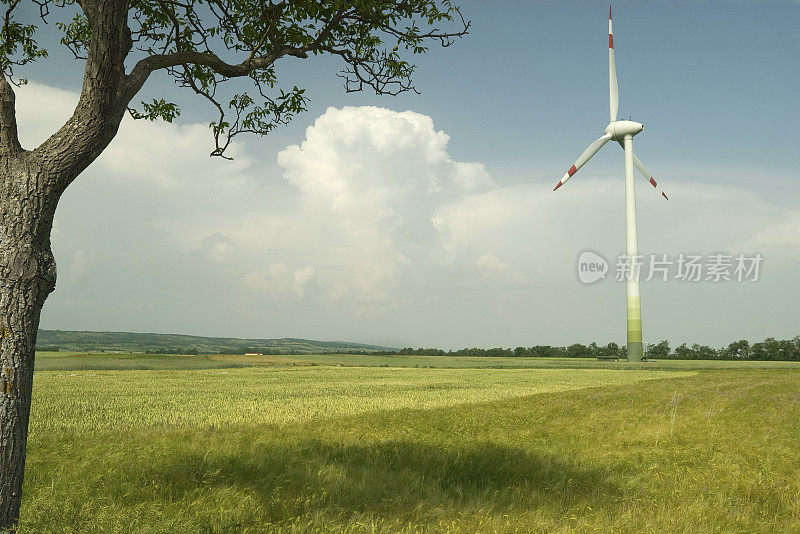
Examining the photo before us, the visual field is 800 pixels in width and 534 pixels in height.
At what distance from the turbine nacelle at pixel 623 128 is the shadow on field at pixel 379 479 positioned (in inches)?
3212

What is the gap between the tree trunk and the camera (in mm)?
5770

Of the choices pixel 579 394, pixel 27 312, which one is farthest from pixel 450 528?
pixel 579 394

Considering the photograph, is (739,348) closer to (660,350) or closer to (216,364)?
(660,350)

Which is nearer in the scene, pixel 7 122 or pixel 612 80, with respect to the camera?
pixel 7 122

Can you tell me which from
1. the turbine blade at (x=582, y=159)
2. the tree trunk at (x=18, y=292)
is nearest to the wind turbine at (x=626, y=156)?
the turbine blade at (x=582, y=159)

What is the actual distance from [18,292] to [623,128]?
8914 cm

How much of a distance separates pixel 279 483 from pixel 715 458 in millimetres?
10007

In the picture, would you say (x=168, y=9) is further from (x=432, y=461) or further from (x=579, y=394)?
(x=579, y=394)

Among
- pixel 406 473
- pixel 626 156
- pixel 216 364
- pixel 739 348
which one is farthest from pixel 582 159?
pixel 739 348

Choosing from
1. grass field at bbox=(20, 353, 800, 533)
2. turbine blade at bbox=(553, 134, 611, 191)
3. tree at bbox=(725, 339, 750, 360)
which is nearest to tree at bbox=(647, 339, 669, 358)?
tree at bbox=(725, 339, 750, 360)

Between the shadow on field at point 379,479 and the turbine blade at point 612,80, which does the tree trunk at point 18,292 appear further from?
the turbine blade at point 612,80

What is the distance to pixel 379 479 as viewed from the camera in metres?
9.27

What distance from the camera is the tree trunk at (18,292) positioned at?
577cm

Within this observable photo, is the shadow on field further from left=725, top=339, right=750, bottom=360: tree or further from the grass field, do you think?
left=725, top=339, right=750, bottom=360: tree
